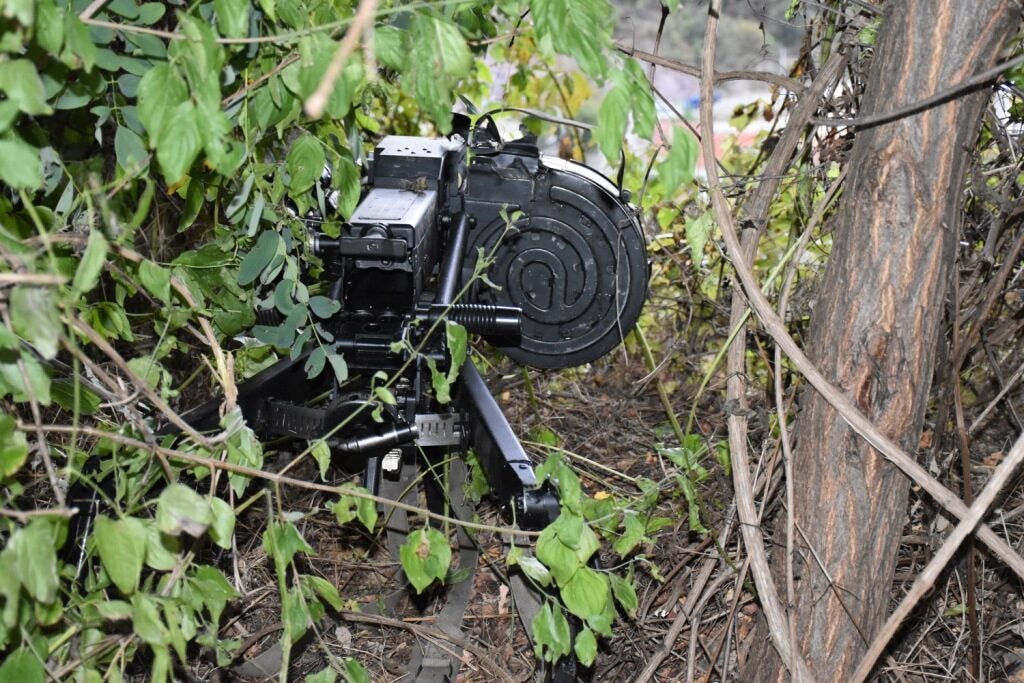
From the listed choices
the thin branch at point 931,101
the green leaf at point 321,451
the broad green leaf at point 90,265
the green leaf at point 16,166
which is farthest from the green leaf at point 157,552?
the thin branch at point 931,101

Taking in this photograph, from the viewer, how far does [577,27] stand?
1.41 meters

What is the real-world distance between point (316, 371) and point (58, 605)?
24.0 inches

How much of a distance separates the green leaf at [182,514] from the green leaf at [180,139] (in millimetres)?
413

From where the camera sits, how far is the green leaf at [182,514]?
138 centimetres

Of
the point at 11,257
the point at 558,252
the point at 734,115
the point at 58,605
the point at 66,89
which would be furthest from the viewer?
the point at 734,115

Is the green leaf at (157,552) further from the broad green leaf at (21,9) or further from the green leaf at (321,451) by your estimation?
the broad green leaf at (21,9)

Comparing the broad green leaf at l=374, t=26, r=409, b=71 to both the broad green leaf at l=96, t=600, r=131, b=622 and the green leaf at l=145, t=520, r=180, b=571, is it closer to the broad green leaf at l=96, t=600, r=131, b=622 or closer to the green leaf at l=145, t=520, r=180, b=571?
the green leaf at l=145, t=520, r=180, b=571

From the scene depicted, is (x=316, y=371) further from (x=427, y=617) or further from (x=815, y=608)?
(x=815, y=608)

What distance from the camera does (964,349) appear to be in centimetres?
219

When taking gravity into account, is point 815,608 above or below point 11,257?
below

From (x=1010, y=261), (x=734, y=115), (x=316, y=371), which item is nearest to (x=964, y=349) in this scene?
(x=1010, y=261)

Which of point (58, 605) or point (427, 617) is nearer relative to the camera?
point (58, 605)

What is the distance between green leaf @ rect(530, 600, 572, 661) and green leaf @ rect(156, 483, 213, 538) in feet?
2.02

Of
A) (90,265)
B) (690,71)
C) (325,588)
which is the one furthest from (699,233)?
(90,265)
